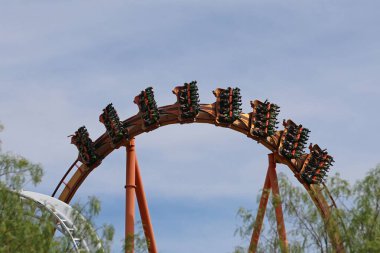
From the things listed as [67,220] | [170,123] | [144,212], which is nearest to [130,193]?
[144,212]

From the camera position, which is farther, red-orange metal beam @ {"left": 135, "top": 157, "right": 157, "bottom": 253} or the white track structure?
red-orange metal beam @ {"left": 135, "top": 157, "right": 157, "bottom": 253}

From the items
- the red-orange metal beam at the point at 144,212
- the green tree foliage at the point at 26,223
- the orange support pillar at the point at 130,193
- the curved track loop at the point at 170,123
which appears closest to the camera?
the green tree foliage at the point at 26,223

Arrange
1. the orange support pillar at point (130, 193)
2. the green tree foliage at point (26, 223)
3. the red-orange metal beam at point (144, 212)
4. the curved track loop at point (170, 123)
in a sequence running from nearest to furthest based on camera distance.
A: the green tree foliage at point (26, 223)
the orange support pillar at point (130, 193)
the red-orange metal beam at point (144, 212)
the curved track loop at point (170, 123)

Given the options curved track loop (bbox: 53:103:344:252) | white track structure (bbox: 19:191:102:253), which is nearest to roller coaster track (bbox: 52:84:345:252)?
curved track loop (bbox: 53:103:344:252)

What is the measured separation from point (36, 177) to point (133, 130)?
1028cm

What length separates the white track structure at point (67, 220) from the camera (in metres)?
24.9

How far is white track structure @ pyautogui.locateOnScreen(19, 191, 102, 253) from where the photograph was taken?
81.8 feet

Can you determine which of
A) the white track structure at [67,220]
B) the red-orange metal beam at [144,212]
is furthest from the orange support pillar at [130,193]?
the white track structure at [67,220]

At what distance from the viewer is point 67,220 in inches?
1160

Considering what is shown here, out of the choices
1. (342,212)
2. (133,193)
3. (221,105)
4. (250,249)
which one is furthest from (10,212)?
(221,105)

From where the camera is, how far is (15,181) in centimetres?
2494

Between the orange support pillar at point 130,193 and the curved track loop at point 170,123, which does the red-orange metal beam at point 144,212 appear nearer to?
the orange support pillar at point 130,193

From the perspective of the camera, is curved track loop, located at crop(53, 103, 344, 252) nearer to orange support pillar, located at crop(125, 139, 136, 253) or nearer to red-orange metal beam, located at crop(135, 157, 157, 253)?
orange support pillar, located at crop(125, 139, 136, 253)

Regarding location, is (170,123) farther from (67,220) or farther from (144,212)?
(67,220)
